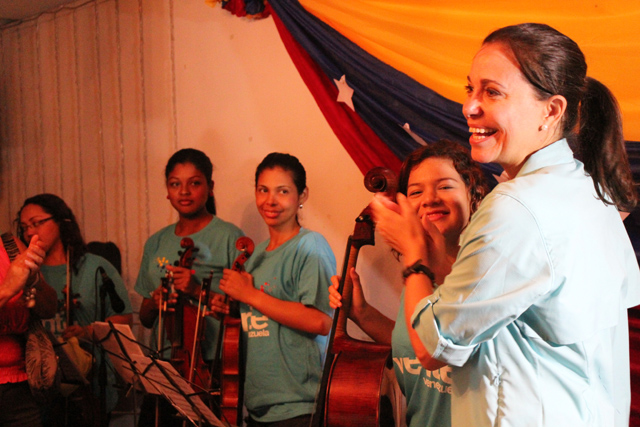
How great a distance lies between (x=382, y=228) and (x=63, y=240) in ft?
7.01

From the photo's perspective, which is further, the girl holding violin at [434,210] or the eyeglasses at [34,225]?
the eyeglasses at [34,225]

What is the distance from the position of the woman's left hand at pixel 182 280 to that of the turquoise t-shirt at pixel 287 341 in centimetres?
36

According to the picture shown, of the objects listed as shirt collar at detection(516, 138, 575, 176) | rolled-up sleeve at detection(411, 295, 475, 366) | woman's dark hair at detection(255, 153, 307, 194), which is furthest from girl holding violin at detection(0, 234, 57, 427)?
shirt collar at detection(516, 138, 575, 176)

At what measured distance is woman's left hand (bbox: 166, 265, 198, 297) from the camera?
2385 mm

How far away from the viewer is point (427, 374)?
4.73ft

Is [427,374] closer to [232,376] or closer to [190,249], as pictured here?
[232,376]

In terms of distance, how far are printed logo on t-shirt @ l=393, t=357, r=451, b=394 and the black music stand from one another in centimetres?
60

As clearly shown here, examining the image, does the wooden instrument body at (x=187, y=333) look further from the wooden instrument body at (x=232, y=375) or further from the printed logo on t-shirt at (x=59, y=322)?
the printed logo on t-shirt at (x=59, y=322)

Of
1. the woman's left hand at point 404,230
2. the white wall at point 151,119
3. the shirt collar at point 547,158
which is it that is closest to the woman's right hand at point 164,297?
the white wall at point 151,119

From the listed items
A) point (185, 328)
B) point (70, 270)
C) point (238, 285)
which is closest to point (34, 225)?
point (70, 270)

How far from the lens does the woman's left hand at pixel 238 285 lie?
81.7 inches

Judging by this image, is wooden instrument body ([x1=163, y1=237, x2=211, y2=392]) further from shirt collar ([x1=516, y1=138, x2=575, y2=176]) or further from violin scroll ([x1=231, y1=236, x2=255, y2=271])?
shirt collar ([x1=516, y1=138, x2=575, y2=176])

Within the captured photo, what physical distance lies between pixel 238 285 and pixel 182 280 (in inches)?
15.7

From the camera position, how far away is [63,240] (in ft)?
9.37
